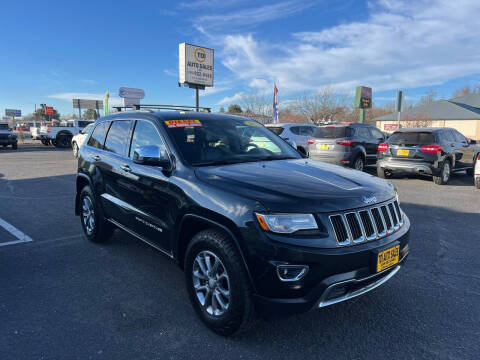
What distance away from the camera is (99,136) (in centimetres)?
466

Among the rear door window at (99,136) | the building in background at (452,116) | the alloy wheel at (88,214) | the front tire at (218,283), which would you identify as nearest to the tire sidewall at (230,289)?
the front tire at (218,283)

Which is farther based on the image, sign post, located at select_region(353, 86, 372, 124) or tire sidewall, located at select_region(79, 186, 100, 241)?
sign post, located at select_region(353, 86, 372, 124)

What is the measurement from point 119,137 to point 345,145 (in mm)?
7637

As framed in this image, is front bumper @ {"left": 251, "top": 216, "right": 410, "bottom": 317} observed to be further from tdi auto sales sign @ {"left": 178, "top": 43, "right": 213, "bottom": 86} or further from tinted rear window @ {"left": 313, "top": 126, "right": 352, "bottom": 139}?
tdi auto sales sign @ {"left": 178, "top": 43, "right": 213, "bottom": 86}

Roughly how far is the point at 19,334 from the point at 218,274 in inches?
65.2

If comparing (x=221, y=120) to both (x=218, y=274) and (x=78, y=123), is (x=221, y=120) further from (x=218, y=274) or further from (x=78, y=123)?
(x=78, y=123)

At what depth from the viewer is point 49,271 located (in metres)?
3.85

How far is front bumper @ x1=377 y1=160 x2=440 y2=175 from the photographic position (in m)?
8.98

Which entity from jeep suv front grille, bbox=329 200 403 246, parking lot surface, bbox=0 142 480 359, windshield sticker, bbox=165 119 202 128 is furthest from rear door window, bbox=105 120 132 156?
jeep suv front grille, bbox=329 200 403 246

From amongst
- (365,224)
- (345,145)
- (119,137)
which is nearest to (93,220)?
(119,137)

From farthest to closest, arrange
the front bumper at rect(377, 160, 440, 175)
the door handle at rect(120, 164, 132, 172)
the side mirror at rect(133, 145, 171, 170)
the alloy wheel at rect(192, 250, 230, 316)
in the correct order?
1. the front bumper at rect(377, 160, 440, 175)
2. the door handle at rect(120, 164, 132, 172)
3. the side mirror at rect(133, 145, 171, 170)
4. the alloy wheel at rect(192, 250, 230, 316)

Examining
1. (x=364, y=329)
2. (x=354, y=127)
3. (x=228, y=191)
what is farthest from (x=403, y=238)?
(x=354, y=127)

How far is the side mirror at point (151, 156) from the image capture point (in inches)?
119

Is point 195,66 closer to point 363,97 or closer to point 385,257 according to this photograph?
point 363,97
